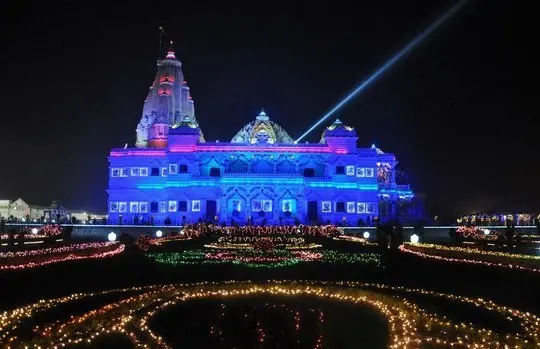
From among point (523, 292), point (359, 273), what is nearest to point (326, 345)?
point (523, 292)

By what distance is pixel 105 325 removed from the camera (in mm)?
10922

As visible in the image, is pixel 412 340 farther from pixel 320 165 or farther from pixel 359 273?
pixel 320 165

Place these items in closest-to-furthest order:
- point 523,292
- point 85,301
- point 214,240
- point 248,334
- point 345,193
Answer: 1. point 248,334
2. point 85,301
3. point 523,292
4. point 214,240
5. point 345,193

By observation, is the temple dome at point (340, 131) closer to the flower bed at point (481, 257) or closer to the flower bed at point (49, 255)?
the flower bed at point (481, 257)

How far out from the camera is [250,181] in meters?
66.2

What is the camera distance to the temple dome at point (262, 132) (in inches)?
A: 2884

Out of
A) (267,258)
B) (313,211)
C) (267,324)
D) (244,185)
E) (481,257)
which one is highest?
(244,185)

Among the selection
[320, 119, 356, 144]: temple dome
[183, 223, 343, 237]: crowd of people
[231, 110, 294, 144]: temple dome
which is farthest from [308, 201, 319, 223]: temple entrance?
[183, 223, 343, 237]: crowd of people

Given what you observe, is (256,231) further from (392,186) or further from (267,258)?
(392,186)

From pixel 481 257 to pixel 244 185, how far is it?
4682 cm

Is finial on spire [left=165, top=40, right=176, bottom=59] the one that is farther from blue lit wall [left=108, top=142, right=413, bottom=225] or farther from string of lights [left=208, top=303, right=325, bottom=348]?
string of lights [left=208, top=303, right=325, bottom=348]

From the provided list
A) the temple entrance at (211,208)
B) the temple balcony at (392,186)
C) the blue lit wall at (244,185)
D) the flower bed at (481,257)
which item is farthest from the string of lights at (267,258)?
the temple balcony at (392,186)

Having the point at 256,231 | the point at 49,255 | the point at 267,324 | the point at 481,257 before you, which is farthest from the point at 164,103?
the point at 267,324

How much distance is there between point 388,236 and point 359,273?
11.8 m
